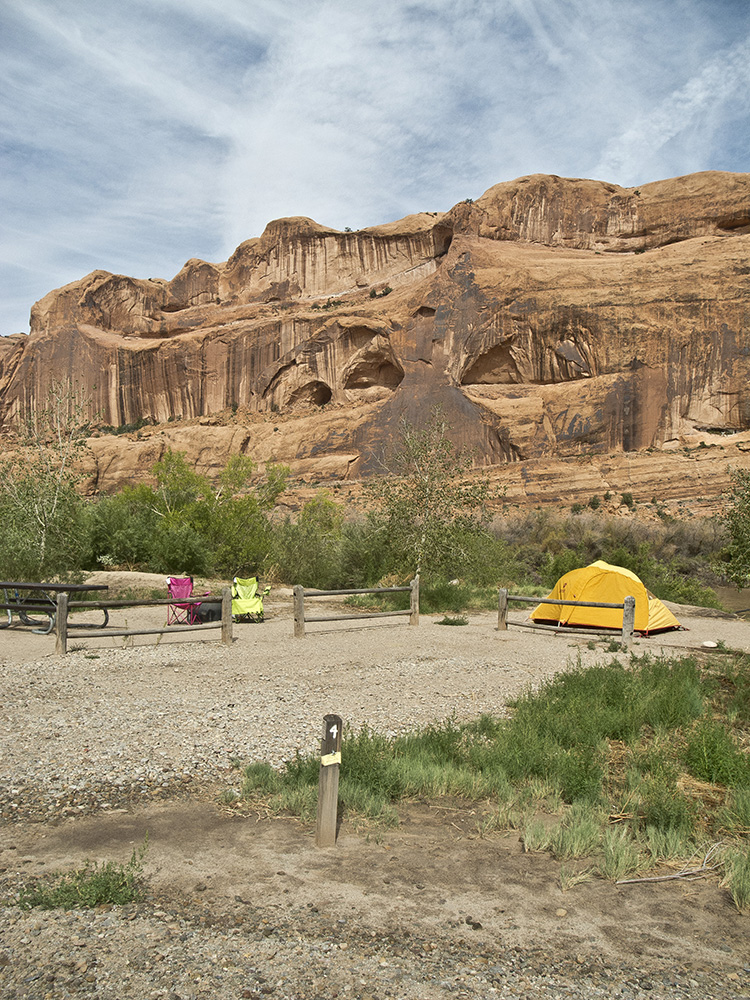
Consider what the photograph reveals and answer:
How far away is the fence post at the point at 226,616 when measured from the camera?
11.6 m

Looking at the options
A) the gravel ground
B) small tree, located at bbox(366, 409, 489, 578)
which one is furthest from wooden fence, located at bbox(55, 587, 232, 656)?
small tree, located at bbox(366, 409, 489, 578)

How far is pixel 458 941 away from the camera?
135 inches

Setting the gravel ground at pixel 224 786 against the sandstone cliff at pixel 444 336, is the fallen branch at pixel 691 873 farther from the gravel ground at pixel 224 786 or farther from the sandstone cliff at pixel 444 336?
the sandstone cliff at pixel 444 336

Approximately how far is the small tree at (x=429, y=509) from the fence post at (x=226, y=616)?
22.4ft

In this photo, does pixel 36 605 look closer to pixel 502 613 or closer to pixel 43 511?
pixel 43 511

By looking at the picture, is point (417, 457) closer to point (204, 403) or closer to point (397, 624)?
point (397, 624)

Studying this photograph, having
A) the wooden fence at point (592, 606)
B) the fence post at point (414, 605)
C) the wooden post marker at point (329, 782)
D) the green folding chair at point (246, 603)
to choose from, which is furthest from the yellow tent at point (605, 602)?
the wooden post marker at point (329, 782)

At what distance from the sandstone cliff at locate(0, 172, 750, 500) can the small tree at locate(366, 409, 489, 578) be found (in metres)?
20.9

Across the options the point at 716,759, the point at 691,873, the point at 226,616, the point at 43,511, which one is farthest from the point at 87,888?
the point at 43,511

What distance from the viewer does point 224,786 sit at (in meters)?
5.48

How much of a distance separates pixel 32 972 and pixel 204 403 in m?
73.5

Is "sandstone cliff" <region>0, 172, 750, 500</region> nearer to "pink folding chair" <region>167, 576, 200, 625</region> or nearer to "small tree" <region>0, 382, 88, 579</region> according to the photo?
"small tree" <region>0, 382, 88, 579</region>

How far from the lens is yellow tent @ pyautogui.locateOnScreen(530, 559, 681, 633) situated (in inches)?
568

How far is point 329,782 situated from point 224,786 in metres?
1.48
